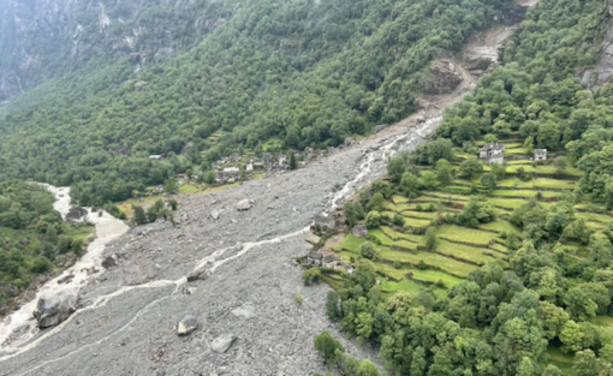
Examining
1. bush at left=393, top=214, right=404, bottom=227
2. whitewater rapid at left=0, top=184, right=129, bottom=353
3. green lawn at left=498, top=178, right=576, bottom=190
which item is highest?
green lawn at left=498, top=178, right=576, bottom=190

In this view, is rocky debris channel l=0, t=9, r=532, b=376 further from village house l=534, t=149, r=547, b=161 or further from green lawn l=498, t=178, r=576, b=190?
village house l=534, t=149, r=547, b=161

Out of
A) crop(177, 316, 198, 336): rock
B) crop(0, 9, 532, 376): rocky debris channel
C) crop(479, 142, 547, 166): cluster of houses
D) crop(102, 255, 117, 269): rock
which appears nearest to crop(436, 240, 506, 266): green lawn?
crop(0, 9, 532, 376): rocky debris channel

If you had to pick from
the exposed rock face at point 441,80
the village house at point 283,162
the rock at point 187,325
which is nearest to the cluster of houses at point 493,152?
the exposed rock face at point 441,80

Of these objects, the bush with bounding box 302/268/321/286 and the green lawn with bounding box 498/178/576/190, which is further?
the green lawn with bounding box 498/178/576/190

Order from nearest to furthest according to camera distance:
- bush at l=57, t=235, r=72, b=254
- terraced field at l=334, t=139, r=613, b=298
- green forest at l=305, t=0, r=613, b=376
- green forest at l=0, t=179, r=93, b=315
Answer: green forest at l=305, t=0, r=613, b=376, terraced field at l=334, t=139, r=613, b=298, green forest at l=0, t=179, r=93, b=315, bush at l=57, t=235, r=72, b=254

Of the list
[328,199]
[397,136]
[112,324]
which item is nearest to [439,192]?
[328,199]

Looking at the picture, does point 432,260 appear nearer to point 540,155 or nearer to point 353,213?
point 353,213

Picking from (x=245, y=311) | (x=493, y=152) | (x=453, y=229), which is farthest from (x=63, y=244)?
(x=493, y=152)

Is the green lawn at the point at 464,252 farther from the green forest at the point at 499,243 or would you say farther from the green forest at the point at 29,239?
the green forest at the point at 29,239
